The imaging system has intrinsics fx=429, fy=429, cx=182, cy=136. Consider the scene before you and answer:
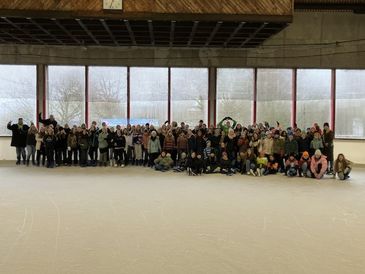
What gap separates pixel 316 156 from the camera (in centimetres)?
1240

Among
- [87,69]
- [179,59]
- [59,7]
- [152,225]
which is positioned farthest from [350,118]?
[152,225]

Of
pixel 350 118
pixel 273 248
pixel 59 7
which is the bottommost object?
pixel 273 248

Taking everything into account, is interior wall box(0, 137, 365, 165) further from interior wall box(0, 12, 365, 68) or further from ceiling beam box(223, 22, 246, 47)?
ceiling beam box(223, 22, 246, 47)

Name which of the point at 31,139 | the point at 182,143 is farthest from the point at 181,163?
the point at 31,139

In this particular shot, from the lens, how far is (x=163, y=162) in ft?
45.3

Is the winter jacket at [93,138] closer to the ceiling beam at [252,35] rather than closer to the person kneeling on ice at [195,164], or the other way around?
the person kneeling on ice at [195,164]

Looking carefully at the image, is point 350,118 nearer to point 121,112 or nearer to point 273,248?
point 121,112

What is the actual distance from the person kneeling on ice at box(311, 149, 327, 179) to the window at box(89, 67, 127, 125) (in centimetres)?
795

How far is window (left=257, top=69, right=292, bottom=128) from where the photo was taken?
1752 centimetres

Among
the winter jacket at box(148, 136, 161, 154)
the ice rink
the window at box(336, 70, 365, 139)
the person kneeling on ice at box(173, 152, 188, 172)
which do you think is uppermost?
the window at box(336, 70, 365, 139)

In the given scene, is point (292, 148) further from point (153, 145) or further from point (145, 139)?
point (145, 139)

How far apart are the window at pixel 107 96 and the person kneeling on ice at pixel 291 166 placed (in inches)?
281

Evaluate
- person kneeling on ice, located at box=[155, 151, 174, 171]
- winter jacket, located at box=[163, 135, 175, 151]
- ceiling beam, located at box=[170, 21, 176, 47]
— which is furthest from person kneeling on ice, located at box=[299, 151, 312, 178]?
Result: ceiling beam, located at box=[170, 21, 176, 47]

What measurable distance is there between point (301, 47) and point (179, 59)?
496 cm
